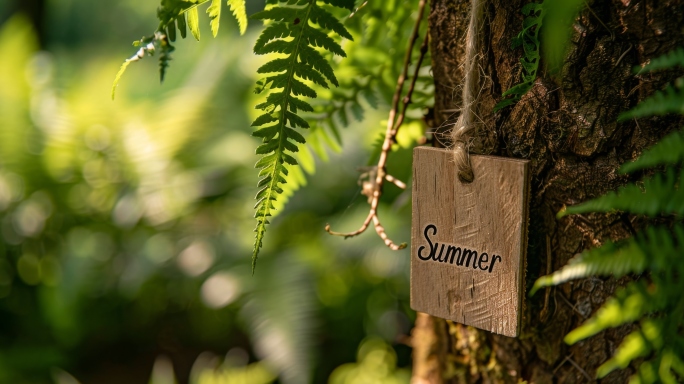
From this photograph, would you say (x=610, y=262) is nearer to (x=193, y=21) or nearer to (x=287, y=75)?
(x=287, y=75)

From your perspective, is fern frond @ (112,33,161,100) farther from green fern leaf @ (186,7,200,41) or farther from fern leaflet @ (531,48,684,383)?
fern leaflet @ (531,48,684,383)

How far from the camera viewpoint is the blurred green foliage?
7.14ft

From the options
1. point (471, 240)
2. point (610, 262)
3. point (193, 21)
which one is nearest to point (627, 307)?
point (610, 262)

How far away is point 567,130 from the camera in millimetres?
581

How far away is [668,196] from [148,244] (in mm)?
2171

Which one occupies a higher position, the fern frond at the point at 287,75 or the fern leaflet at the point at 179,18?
the fern leaflet at the point at 179,18

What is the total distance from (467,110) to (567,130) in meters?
0.10

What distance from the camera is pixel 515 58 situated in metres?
0.60

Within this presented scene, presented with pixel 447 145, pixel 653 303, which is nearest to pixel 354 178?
pixel 447 145

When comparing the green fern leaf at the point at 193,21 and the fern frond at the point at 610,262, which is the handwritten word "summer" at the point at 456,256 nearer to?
the fern frond at the point at 610,262

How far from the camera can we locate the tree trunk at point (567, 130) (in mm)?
540

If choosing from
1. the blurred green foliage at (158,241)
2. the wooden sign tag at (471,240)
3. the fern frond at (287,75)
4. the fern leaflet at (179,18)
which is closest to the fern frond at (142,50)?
the fern leaflet at (179,18)

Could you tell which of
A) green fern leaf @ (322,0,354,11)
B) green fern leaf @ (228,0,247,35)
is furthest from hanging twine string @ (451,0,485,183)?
green fern leaf @ (228,0,247,35)

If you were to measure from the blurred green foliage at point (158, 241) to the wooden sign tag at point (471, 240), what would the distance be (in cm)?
138
